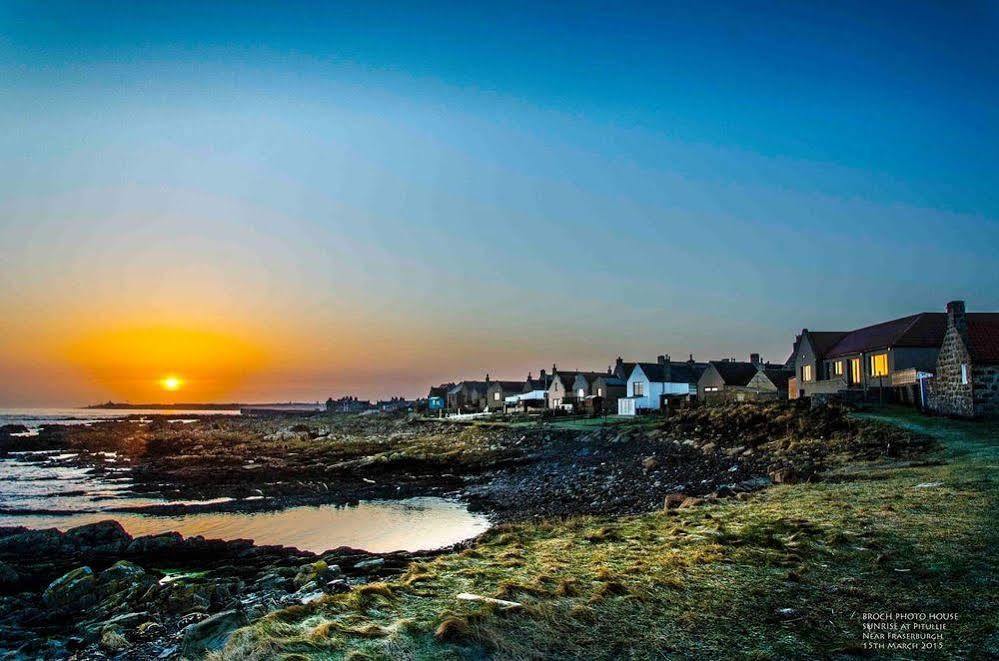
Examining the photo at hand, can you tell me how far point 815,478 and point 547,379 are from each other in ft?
301

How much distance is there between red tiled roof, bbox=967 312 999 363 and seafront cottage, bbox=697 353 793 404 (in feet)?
77.8

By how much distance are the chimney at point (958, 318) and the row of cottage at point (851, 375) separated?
47 mm

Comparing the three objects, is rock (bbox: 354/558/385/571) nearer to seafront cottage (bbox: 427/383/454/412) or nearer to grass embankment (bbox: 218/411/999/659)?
grass embankment (bbox: 218/411/999/659)

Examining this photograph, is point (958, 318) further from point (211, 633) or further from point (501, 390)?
point (501, 390)

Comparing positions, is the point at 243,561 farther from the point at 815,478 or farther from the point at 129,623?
the point at 815,478

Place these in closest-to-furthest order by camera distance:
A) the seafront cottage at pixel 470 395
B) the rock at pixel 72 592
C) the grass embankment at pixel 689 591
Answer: the grass embankment at pixel 689 591, the rock at pixel 72 592, the seafront cottage at pixel 470 395

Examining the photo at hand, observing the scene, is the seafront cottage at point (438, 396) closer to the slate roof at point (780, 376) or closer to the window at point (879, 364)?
the slate roof at point (780, 376)

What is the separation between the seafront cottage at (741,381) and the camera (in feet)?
190

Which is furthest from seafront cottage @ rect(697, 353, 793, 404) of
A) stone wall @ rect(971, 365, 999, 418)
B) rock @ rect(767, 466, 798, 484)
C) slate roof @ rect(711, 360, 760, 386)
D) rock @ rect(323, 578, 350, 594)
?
rock @ rect(323, 578, 350, 594)

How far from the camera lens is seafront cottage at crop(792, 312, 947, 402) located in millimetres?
39844

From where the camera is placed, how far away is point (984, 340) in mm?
30000

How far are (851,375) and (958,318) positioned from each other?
72.8 ft

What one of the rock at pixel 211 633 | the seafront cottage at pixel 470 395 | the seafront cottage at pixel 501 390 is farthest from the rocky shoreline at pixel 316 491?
the seafront cottage at pixel 470 395

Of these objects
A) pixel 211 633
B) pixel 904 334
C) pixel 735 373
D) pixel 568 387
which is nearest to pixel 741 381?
pixel 735 373
